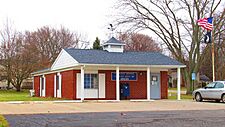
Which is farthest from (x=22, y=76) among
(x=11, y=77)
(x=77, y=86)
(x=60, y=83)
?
(x=77, y=86)

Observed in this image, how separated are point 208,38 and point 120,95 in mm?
8731

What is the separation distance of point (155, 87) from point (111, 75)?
3.95 m

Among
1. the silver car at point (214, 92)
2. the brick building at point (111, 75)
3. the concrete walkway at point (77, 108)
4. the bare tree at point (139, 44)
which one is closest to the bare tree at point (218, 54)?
the bare tree at point (139, 44)

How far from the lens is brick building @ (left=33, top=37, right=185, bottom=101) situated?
2984 centimetres

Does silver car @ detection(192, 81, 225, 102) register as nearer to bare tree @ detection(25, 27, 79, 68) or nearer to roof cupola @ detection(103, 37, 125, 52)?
roof cupola @ detection(103, 37, 125, 52)

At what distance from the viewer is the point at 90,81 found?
3058 centimetres

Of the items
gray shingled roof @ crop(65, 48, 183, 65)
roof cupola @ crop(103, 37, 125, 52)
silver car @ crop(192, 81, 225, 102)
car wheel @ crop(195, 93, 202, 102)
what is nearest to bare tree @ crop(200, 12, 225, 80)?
gray shingled roof @ crop(65, 48, 183, 65)

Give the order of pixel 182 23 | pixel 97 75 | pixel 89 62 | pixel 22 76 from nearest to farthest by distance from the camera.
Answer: pixel 89 62 → pixel 97 75 → pixel 182 23 → pixel 22 76

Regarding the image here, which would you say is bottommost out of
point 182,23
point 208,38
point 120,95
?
point 120,95

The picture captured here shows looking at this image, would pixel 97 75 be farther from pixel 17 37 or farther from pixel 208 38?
pixel 17 37

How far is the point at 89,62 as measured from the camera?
28734 millimetres

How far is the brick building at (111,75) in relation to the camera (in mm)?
29844

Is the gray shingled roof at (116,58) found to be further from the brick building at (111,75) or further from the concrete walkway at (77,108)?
the concrete walkway at (77,108)

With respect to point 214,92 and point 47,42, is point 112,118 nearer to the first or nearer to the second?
point 214,92
